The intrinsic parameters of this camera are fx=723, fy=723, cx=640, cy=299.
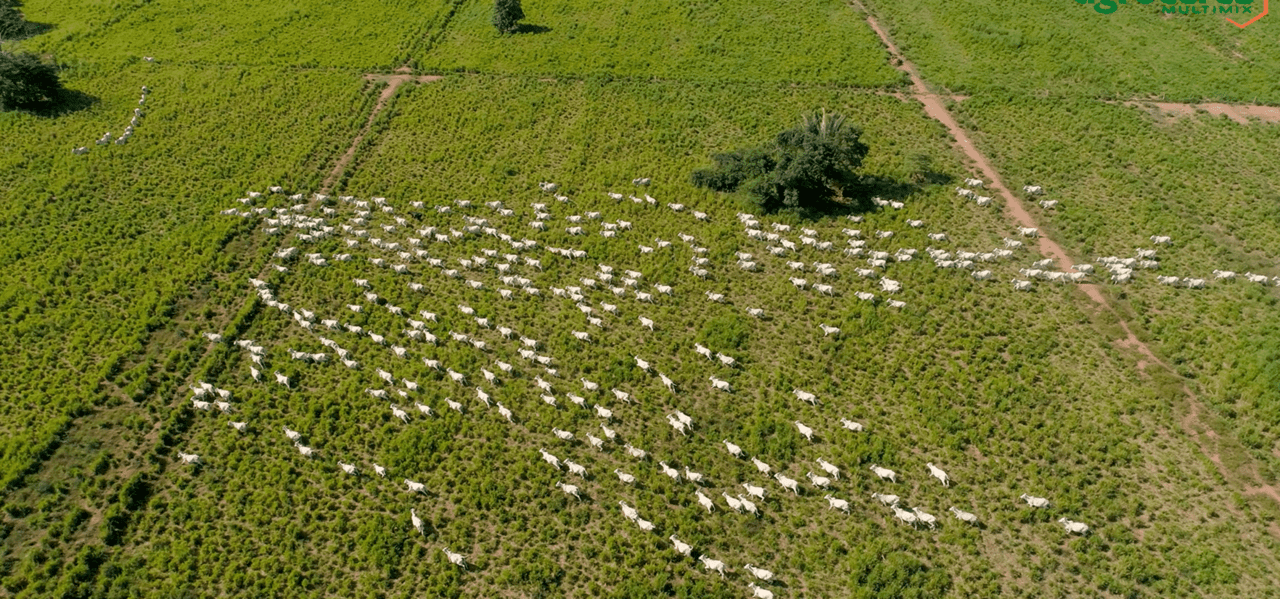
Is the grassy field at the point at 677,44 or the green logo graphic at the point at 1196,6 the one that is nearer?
the grassy field at the point at 677,44

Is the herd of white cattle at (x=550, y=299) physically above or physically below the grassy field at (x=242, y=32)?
below

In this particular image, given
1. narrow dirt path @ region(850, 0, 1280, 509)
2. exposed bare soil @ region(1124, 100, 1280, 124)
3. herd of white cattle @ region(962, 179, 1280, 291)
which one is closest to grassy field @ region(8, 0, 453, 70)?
narrow dirt path @ region(850, 0, 1280, 509)

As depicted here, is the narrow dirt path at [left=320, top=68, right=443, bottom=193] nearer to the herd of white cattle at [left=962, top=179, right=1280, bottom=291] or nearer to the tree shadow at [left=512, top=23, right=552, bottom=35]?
the tree shadow at [left=512, top=23, right=552, bottom=35]

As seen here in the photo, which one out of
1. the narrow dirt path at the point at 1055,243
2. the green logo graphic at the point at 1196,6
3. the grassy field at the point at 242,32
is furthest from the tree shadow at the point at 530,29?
the green logo graphic at the point at 1196,6

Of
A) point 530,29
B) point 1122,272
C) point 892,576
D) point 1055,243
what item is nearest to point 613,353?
point 892,576

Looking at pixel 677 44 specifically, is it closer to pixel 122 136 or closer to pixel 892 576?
pixel 122 136

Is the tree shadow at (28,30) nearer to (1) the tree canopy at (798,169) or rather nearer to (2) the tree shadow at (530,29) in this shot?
(2) the tree shadow at (530,29)

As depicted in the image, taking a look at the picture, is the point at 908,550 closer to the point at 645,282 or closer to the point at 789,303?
the point at 789,303
